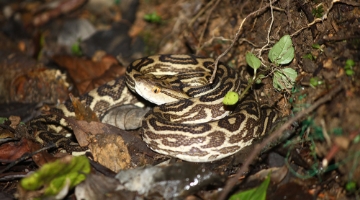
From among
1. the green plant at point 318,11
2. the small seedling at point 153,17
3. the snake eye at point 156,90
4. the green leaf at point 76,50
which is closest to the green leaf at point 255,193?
the snake eye at point 156,90

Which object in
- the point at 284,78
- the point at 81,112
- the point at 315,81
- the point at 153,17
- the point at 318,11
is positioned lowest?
the point at 81,112

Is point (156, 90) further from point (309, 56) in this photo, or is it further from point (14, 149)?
point (309, 56)

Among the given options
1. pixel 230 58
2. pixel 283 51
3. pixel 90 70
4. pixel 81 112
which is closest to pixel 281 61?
pixel 283 51

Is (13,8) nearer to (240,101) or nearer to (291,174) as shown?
(240,101)

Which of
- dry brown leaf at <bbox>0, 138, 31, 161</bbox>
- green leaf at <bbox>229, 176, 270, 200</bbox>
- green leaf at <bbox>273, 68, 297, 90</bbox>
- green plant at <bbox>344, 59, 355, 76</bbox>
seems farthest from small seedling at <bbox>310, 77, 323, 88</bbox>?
dry brown leaf at <bbox>0, 138, 31, 161</bbox>

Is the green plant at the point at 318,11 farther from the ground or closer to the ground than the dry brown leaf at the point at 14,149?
farther from the ground

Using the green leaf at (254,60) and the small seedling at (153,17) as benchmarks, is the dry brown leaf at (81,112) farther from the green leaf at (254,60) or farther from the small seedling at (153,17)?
the small seedling at (153,17)

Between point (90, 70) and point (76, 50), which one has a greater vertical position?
point (76, 50)
